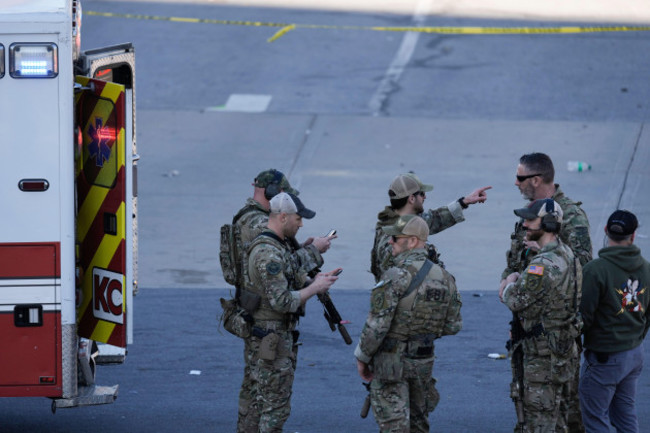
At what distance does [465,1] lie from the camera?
22.7 meters

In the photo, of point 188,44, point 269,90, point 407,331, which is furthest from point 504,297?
point 188,44

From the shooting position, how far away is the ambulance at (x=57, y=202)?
611cm

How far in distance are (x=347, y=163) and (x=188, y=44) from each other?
6.37m

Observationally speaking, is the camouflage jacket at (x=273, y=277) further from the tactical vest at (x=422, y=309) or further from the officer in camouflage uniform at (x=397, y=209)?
the tactical vest at (x=422, y=309)

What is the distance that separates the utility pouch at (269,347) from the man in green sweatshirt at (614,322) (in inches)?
76.0

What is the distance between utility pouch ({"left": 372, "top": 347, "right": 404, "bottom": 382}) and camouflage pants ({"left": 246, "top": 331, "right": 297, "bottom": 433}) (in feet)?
2.37

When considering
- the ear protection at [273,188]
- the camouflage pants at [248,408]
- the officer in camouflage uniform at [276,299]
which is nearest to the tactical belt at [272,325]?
the officer in camouflage uniform at [276,299]

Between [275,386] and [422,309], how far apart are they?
44.9 inches

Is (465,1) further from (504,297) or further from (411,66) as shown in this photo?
(504,297)

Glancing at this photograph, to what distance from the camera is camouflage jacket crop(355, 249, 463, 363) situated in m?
6.06

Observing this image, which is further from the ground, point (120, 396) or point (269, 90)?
point (269, 90)

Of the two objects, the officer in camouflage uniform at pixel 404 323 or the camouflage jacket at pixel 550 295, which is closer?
the officer in camouflage uniform at pixel 404 323

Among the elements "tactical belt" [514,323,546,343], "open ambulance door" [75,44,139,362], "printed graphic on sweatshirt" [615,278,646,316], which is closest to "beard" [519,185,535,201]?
"printed graphic on sweatshirt" [615,278,646,316]

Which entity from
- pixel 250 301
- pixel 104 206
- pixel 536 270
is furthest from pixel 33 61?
pixel 536 270
